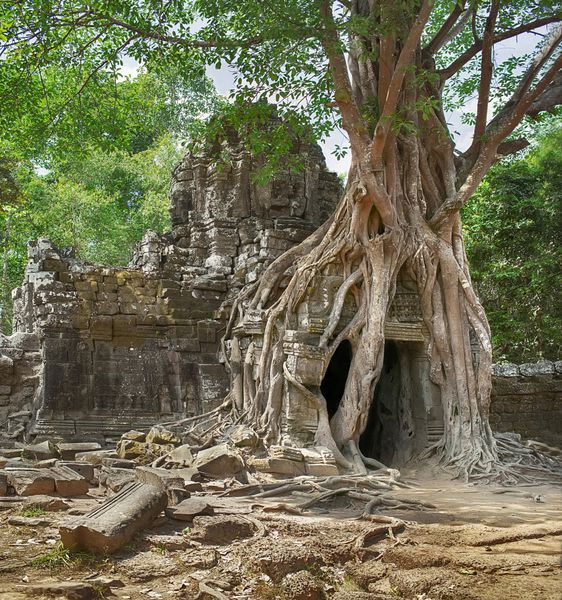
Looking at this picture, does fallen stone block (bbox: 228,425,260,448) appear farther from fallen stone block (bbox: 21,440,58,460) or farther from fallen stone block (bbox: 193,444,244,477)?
fallen stone block (bbox: 21,440,58,460)

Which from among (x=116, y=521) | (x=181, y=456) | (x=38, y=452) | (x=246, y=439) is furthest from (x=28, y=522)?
(x=246, y=439)

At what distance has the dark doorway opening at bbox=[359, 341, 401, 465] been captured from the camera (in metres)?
9.88

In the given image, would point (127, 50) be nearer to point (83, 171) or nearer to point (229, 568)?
point (229, 568)

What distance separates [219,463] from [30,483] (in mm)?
2119

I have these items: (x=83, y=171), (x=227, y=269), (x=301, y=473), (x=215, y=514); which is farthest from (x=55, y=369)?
(x=83, y=171)

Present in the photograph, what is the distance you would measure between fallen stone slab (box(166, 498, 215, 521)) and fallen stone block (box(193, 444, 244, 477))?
174 cm

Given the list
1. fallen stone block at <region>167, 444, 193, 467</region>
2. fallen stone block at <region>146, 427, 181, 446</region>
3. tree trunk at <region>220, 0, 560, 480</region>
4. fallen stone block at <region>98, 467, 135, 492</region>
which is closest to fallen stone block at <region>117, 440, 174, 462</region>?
fallen stone block at <region>146, 427, 181, 446</region>

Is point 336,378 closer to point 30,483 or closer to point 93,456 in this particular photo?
point 93,456

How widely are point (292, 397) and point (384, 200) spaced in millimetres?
2787

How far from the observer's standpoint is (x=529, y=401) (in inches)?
460

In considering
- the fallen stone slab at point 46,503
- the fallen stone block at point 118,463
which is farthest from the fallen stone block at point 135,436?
the fallen stone slab at point 46,503

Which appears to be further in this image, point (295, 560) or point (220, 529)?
point (220, 529)

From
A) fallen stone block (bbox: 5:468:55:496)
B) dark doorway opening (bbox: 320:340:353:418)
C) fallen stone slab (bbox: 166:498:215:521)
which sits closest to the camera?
fallen stone slab (bbox: 166:498:215:521)

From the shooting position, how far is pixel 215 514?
18.8ft
